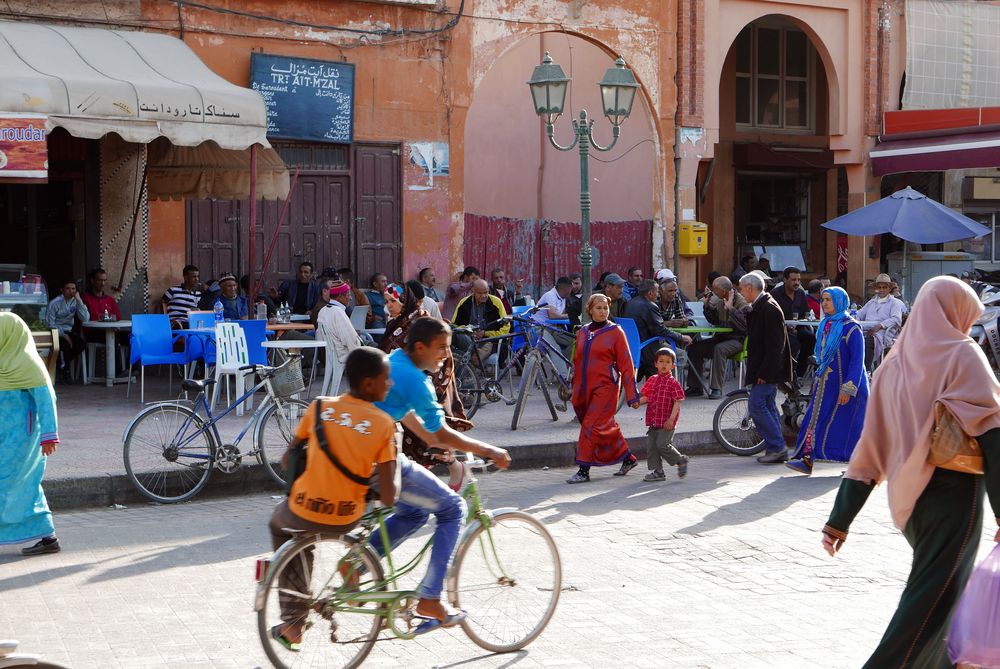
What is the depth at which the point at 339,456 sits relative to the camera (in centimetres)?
498

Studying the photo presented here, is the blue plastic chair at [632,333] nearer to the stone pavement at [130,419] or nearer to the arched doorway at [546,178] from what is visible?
the stone pavement at [130,419]

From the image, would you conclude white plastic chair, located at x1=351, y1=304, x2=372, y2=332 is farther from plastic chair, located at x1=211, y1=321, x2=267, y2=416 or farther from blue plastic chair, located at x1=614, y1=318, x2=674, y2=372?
blue plastic chair, located at x1=614, y1=318, x2=674, y2=372

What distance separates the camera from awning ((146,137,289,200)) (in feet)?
52.5

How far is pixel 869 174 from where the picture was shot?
22.2 meters

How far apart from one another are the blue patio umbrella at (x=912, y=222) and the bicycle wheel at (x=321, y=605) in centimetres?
1432

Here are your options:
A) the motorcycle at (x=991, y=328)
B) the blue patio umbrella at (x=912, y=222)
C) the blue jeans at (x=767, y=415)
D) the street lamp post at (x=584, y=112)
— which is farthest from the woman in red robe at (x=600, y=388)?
the motorcycle at (x=991, y=328)

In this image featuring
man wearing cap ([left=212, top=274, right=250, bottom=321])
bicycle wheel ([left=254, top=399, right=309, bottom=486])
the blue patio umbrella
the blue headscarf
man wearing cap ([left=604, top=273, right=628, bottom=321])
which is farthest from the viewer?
the blue patio umbrella

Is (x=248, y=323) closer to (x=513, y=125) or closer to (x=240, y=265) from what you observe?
(x=240, y=265)

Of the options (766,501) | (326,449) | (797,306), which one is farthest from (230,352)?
(326,449)

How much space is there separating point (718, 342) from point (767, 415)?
4.70m

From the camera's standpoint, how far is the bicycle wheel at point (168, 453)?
30.8 feet

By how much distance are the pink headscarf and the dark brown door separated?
540 inches

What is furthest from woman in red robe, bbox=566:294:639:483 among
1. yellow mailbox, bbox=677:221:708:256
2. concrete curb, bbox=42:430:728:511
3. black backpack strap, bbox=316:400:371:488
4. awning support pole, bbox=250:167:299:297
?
yellow mailbox, bbox=677:221:708:256

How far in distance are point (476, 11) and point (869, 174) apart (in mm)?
7795
